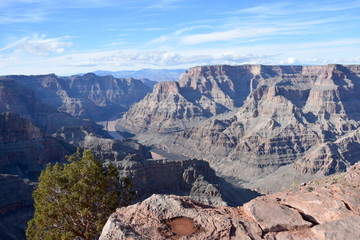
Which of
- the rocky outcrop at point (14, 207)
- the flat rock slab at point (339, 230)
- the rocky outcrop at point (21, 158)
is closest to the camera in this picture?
the flat rock slab at point (339, 230)

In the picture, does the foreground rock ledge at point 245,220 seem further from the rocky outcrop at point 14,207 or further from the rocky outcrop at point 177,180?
the rocky outcrop at point 177,180

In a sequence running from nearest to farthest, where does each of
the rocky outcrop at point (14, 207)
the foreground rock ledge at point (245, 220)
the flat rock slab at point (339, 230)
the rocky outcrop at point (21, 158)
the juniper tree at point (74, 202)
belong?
the flat rock slab at point (339, 230), the foreground rock ledge at point (245, 220), the juniper tree at point (74, 202), the rocky outcrop at point (14, 207), the rocky outcrop at point (21, 158)

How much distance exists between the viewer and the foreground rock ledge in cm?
1568

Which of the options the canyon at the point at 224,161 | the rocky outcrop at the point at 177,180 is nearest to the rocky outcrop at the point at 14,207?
the canyon at the point at 224,161

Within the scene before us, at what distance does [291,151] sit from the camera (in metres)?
136

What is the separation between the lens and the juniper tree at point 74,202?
23312mm

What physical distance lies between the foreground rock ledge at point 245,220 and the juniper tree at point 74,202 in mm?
6798

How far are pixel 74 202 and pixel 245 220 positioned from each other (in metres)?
12.2

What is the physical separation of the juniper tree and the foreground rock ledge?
22.3ft

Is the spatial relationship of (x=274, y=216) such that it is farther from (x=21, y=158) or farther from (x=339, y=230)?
(x=21, y=158)

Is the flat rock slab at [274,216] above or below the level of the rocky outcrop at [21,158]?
above

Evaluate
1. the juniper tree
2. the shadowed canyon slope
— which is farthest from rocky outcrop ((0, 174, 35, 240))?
the shadowed canyon slope

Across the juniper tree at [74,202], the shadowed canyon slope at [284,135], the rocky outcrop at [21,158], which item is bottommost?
the shadowed canyon slope at [284,135]

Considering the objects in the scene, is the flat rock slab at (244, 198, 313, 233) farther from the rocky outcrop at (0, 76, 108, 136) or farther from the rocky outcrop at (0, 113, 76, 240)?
the rocky outcrop at (0, 76, 108, 136)
